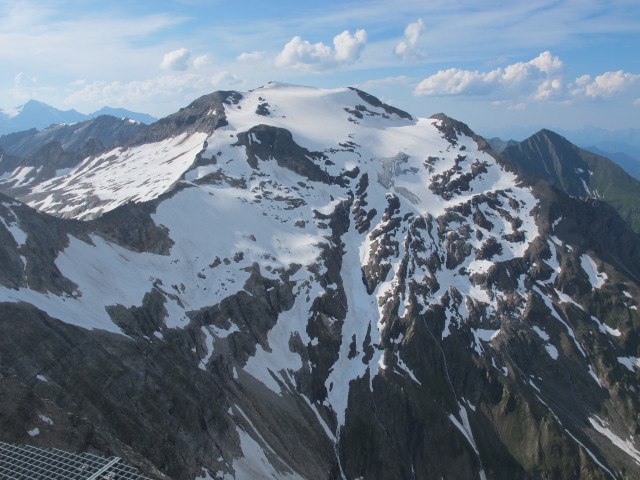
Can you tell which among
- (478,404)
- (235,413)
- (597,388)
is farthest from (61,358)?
(597,388)

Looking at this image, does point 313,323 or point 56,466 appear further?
point 313,323

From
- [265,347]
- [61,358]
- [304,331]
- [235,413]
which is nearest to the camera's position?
[61,358]

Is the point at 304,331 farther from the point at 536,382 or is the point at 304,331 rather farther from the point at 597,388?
the point at 597,388

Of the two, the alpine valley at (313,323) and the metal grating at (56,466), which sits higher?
the metal grating at (56,466)

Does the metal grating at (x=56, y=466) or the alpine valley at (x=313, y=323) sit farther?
the alpine valley at (x=313, y=323)
